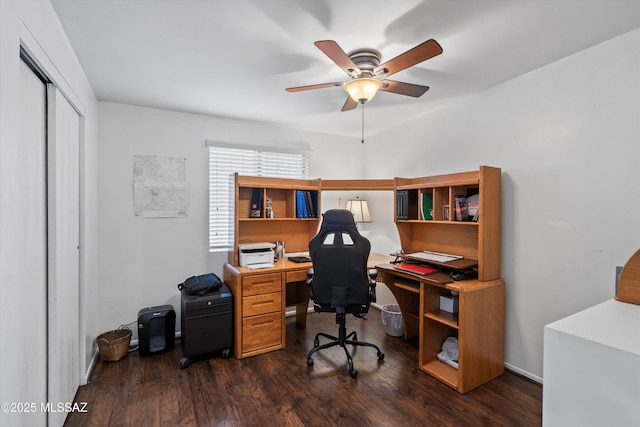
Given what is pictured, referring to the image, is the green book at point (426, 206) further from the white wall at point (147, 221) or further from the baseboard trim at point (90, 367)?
the baseboard trim at point (90, 367)

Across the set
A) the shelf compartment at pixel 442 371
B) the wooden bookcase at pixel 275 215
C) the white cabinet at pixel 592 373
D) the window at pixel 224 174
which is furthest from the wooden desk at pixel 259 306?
the white cabinet at pixel 592 373

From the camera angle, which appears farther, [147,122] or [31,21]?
[147,122]

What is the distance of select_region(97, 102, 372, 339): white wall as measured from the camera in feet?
9.78

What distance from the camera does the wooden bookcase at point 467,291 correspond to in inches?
90.5

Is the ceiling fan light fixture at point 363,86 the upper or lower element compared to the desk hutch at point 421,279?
upper

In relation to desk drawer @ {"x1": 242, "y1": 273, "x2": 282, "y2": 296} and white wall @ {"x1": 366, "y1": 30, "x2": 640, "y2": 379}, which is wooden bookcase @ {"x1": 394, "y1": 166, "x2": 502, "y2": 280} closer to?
white wall @ {"x1": 366, "y1": 30, "x2": 640, "y2": 379}

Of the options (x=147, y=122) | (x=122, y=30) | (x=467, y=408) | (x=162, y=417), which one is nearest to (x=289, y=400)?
(x=162, y=417)

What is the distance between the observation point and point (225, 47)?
202 cm

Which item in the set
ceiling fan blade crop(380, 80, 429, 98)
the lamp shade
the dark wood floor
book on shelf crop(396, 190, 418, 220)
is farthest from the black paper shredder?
ceiling fan blade crop(380, 80, 429, 98)

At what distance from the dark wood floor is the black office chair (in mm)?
243

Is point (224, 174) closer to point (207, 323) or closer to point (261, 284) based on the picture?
point (261, 284)

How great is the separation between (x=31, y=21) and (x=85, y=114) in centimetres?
122

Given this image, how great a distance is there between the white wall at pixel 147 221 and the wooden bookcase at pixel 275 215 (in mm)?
436

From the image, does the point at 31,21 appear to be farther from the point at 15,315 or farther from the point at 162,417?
the point at 162,417
